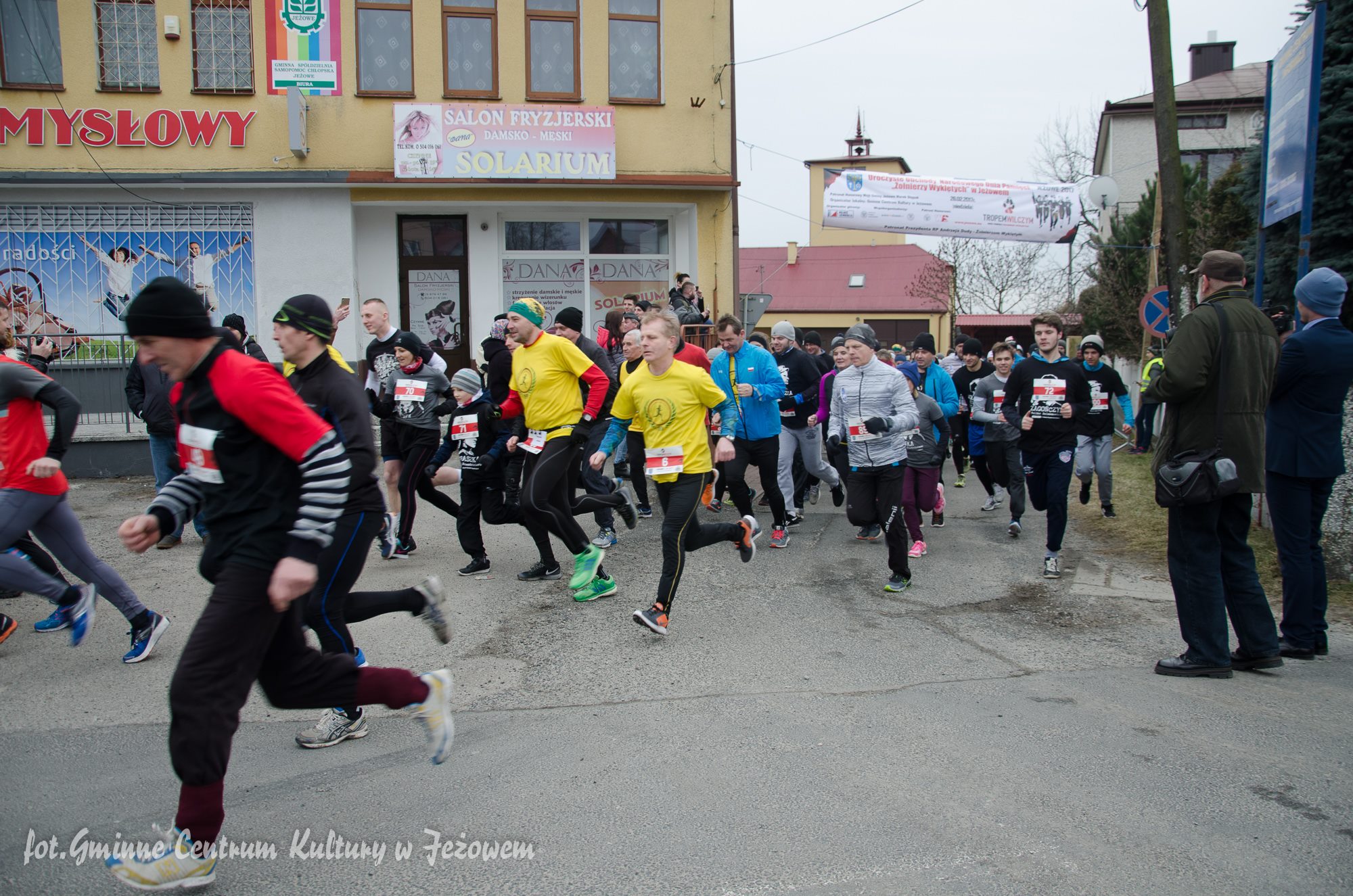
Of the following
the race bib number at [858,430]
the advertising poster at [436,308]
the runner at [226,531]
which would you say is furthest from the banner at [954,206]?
the runner at [226,531]

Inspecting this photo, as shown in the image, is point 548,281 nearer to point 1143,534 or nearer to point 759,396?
point 759,396

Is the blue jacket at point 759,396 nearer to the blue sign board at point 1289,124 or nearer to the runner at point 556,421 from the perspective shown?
the runner at point 556,421

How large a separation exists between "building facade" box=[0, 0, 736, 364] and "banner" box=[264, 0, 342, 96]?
0.03 meters

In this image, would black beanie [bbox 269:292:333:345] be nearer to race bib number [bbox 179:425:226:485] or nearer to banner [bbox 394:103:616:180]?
race bib number [bbox 179:425:226:485]

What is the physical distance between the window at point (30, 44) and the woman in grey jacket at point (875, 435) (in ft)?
48.3

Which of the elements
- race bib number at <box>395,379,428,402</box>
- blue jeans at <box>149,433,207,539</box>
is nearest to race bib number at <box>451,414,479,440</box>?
race bib number at <box>395,379,428,402</box>

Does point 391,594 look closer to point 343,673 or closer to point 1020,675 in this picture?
point 343,673

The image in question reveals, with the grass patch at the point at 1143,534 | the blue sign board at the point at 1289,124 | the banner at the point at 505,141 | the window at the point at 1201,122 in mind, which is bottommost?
the grass patch at the point at 1143,534

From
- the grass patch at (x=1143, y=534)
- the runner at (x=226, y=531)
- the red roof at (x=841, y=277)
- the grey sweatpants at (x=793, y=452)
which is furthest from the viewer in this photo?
the red roof at (x=841, y=277)

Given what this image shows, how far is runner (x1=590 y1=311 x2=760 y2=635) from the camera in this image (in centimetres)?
605

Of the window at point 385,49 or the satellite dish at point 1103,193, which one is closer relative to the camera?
the satellite dish at point 1103,193

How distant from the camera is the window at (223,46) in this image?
51.7 ft

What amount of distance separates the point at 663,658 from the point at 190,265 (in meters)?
13.8

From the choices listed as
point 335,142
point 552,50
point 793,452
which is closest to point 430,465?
point 793,452
